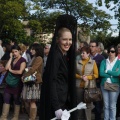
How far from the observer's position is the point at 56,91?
376cm

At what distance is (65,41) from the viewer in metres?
3.86

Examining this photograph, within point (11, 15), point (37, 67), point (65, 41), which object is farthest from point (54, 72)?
point (11, 15)

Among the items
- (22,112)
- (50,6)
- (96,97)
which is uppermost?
(50,6)

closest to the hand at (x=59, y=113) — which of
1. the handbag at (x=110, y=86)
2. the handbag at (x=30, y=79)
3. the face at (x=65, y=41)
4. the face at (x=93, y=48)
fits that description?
the face at (x=65, y=41)

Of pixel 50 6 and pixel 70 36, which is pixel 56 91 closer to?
pixel 70 36

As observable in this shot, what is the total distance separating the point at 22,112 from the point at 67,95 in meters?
4.83

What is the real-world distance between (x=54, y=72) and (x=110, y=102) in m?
3.43

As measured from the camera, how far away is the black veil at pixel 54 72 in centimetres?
374

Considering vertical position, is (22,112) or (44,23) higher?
(44,23)

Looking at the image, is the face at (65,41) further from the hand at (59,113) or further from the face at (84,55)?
the face at (84,55)

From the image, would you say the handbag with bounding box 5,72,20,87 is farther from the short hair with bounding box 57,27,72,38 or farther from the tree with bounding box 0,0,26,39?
the tree with bounding box 0,0,26,39

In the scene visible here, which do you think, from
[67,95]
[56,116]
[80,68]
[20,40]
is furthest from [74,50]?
[20,40]

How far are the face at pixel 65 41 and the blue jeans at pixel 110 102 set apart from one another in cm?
319

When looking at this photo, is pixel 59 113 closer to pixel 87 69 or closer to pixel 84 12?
pixel 87 69
